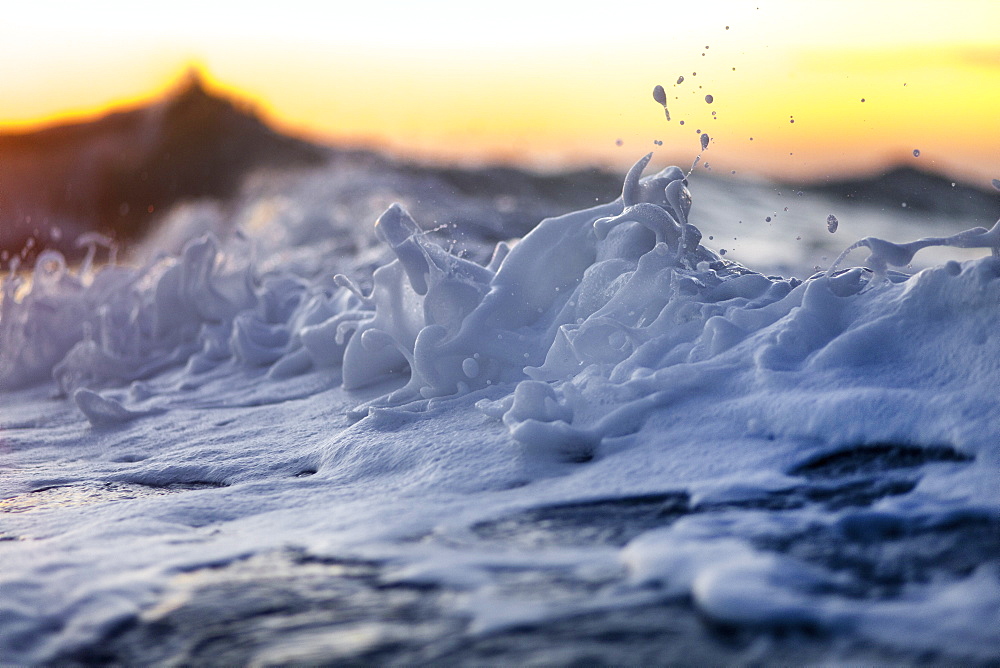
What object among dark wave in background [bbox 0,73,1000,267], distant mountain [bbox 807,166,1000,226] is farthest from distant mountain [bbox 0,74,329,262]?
distant mountain [bbox 807,166,1000,226]

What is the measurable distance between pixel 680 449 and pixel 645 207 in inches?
50.1

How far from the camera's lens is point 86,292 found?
20.0ft

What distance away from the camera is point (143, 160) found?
21.2 metres

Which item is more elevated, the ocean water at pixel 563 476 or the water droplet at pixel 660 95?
the water droplet at pixel 660 95

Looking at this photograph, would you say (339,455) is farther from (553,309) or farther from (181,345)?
(181,345)

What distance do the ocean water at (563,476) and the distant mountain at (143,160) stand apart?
1501cm

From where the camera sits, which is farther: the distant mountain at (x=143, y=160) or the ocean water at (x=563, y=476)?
the distant mountain at (x=143, y=160)

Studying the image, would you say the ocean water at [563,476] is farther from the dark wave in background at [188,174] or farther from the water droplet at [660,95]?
the dark wave in background at [188,174]

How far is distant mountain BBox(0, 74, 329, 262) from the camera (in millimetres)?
18719

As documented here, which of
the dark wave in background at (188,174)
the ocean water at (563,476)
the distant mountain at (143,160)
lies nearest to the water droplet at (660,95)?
the ocean water at (563,476)

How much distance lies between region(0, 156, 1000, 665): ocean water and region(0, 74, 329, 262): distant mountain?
1501 centimetres

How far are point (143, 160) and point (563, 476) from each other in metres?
21.4

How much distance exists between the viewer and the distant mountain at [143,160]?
18.7 m

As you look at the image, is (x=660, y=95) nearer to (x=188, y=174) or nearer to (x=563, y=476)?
(x=563, y=476)
